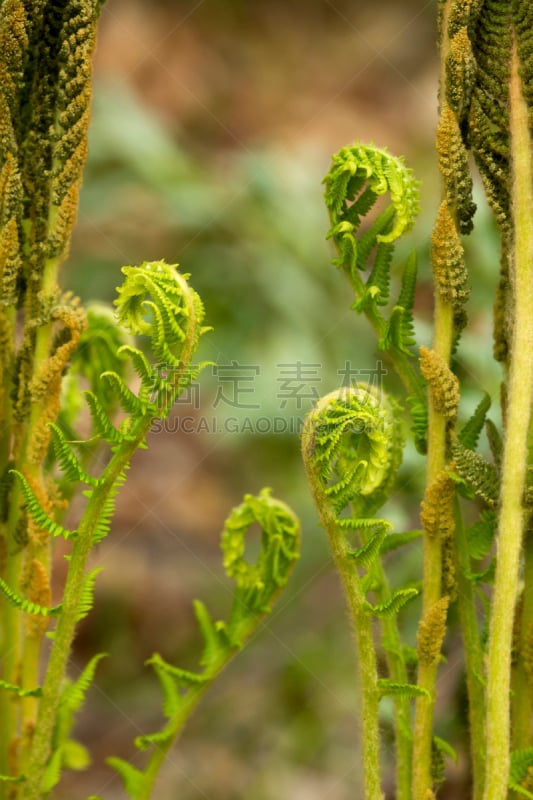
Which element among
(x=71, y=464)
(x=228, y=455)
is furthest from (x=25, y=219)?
(x=228, y=455)

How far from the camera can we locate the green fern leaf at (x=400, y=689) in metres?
0.76

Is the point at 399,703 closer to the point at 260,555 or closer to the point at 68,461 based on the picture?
the point at 260,555

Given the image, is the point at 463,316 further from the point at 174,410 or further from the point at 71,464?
the point at 174,410

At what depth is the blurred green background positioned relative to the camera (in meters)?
2.03

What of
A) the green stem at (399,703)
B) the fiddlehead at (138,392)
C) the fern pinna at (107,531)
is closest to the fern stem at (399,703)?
the green stem at (399,703)

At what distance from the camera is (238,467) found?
292 centimetres

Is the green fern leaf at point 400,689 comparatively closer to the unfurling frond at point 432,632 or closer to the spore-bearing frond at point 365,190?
the unfurling frond at point 432,632

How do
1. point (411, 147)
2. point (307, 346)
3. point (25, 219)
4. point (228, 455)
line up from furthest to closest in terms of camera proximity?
point (411, 147)
point (228, 455)
point (307, 346)
point (25, 219)

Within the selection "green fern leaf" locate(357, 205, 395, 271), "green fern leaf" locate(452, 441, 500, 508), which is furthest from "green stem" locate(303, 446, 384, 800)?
"green fern leaf" locate(357, 205, 395, 271)

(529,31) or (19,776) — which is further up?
(529,31)

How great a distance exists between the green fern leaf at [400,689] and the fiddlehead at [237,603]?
158 mm

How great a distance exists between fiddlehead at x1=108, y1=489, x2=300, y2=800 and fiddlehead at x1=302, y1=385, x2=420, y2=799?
0.28ft

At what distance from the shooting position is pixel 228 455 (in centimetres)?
316

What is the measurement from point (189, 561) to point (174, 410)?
0.46 meters
